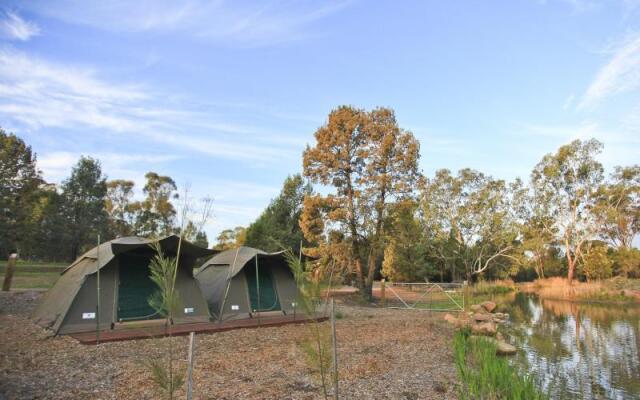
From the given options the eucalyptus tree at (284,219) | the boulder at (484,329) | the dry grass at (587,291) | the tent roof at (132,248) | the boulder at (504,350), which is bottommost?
the dry grass at (587,291)

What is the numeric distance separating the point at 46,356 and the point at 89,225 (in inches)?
1049

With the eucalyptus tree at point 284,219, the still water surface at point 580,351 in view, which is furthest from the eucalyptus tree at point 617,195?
the eucalyptus tree at point 284,219

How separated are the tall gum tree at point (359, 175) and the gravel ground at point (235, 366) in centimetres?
900

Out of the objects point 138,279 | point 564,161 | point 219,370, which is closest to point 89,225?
point 138,279

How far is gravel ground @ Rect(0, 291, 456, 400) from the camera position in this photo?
542 cm

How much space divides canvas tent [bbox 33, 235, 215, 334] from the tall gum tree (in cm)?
916

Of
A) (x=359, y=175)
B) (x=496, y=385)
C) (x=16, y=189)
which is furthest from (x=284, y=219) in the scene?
(x=496, y=385)

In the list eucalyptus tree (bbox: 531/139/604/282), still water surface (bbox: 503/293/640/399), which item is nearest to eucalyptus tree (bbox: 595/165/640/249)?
eucalyptus tree (bbox: 531/139/604/282)

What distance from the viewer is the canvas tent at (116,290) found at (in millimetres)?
9055

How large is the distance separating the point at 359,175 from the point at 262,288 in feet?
29.3

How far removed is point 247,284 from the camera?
464 inches

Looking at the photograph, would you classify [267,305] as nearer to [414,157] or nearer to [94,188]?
[414,157]

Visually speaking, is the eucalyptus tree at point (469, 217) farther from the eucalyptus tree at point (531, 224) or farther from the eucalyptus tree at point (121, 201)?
the eucalyptus tree at point (121, 201)

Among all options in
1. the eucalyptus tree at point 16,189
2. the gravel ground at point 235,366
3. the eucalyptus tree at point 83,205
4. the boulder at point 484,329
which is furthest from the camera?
the eucalyptus tree at point 83,205
